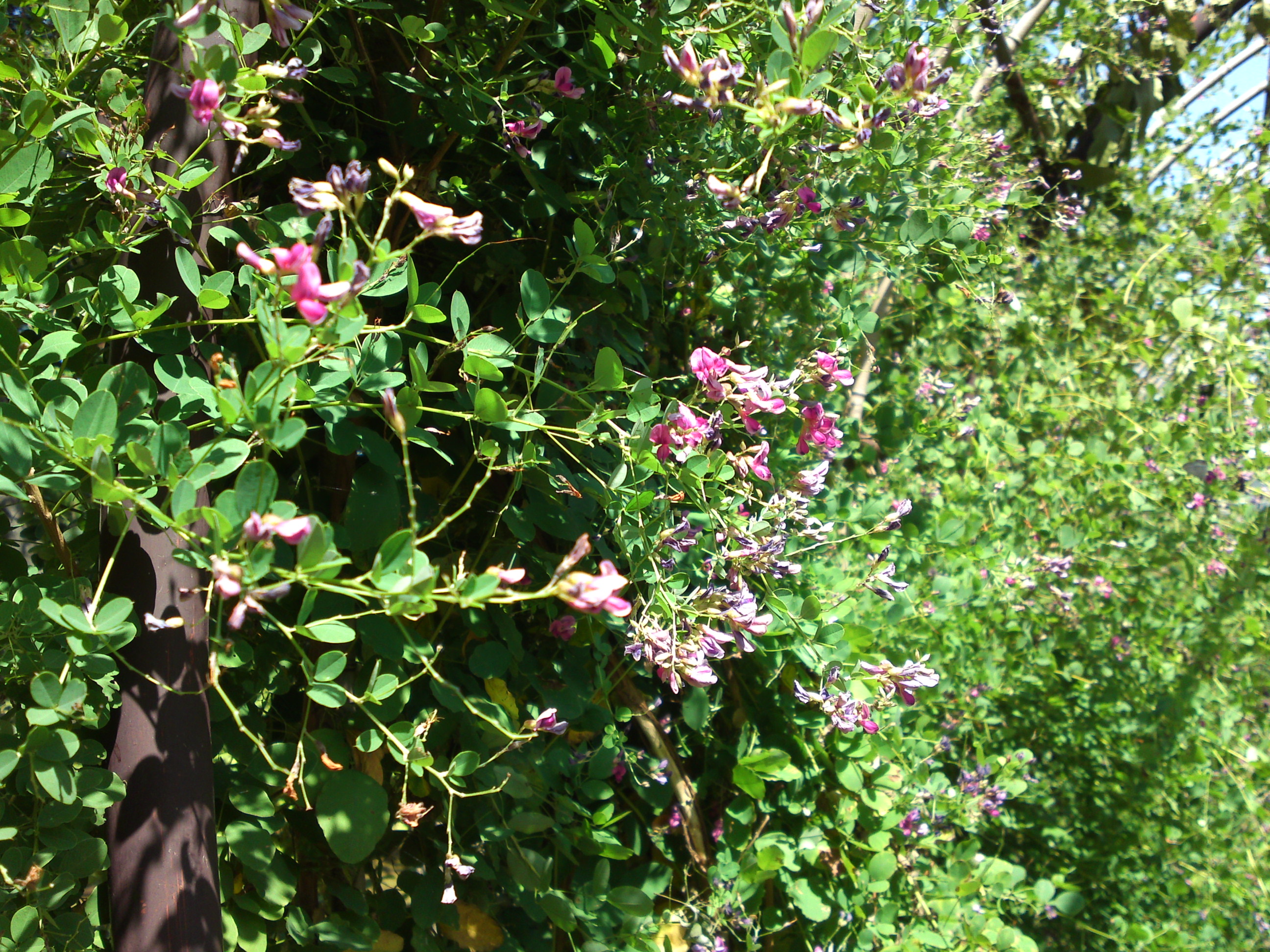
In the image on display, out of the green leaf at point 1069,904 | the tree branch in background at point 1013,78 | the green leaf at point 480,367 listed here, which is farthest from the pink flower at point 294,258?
the green leaf at point 1069,904

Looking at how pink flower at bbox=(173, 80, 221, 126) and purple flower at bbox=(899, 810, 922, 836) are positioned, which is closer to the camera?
pink flower at bbox=(173, 80, 221, 126)

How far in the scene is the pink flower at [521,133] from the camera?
0.86 metres

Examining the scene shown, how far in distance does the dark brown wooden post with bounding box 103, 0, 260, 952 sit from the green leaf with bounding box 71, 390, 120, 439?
0.09 metres

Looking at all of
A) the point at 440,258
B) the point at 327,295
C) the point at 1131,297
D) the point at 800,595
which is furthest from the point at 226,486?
the point at 1131,297

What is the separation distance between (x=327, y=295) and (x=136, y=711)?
0.43 meters

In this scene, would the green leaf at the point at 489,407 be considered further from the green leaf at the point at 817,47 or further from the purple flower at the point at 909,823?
the purple flower at the point at 909,823

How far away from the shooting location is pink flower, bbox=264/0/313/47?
683 millimetres

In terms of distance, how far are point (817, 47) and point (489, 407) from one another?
0.39 meters

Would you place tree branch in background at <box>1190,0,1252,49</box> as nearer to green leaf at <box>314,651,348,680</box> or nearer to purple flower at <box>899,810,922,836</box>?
purple flower at <box>899,810,922,836</box>

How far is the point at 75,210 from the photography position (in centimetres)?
84

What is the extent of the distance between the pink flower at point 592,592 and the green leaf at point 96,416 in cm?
35

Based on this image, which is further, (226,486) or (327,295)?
(226,486)

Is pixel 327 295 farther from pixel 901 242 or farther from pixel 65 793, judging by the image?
pixel 901 242

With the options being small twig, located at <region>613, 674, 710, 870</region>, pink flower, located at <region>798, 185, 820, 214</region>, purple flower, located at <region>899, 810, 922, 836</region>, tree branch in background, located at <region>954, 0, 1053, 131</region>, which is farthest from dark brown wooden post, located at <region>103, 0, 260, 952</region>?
tree branch in background, located at <region>954, 0, 1053, 131</region>
